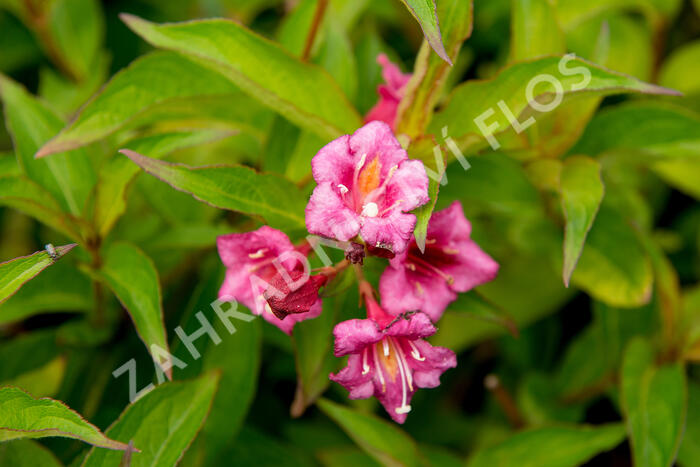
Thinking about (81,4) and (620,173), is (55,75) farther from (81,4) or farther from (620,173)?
(620,173)

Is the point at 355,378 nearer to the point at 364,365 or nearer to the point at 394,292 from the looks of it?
the point at 364,365

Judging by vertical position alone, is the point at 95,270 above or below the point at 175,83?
below

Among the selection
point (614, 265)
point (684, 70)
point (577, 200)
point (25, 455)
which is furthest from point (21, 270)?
point (684, 70)

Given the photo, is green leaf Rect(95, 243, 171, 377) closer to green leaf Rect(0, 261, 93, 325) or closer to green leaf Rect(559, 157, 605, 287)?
green leaf Rect(0, 261, 93, 325)

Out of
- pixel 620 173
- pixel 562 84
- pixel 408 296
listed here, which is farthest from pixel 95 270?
pixel 620 173

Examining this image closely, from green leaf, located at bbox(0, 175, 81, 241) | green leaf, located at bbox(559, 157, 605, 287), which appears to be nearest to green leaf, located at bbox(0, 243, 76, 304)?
green leaf, located at bbox(0, 175, 81, 241)

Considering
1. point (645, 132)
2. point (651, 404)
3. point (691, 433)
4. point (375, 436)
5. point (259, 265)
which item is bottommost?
point (691, 433)

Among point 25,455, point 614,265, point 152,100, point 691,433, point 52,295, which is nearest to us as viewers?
point 25,455
